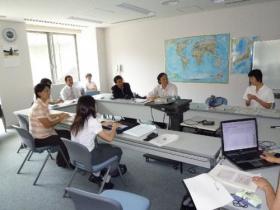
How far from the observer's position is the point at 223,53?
5316 millimetres

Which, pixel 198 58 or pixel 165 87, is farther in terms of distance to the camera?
pixel 198 58

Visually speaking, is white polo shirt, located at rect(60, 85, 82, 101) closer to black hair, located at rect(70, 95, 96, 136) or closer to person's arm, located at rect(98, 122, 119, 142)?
black hair, located at rect(70, 95, 96, 136)

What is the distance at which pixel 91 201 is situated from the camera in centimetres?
121

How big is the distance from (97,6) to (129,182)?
11.1ft

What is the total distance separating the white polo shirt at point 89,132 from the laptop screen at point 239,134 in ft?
3.87

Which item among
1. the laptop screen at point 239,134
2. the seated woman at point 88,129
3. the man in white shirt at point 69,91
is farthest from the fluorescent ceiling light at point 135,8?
the laptop screen at point 239,134

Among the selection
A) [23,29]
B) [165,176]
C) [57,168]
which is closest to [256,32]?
[165,176]

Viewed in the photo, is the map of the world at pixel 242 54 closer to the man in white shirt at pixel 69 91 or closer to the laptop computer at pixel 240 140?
the laptop computer at pixel 240 140

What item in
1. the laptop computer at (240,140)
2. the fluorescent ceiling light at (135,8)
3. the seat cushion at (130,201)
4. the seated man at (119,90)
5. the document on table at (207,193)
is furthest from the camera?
the seated man at (119,90)

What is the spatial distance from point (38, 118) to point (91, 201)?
2019 millimetres

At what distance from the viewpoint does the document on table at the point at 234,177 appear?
1.42m

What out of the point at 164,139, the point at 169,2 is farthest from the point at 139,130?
the point at 169,2

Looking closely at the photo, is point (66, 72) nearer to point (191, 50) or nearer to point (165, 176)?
point (191, 50)

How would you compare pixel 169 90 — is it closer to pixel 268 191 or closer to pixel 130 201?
pixel 130 201
